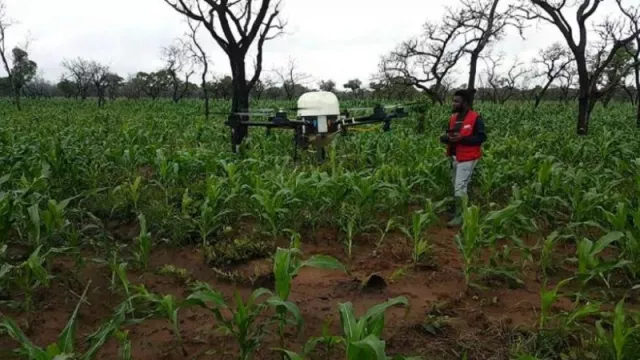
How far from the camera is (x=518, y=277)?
3.60m

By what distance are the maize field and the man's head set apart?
92 centimetres

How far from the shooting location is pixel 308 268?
3.87 meters

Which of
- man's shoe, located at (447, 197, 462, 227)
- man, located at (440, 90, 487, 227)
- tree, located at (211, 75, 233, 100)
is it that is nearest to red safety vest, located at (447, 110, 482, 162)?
man, located at (440, 90, 487, 227)

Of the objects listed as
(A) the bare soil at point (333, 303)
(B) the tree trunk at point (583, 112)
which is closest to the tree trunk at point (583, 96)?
(B) the tree trunk at point (583, 112)

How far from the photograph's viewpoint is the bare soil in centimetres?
269

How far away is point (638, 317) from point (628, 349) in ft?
1.05

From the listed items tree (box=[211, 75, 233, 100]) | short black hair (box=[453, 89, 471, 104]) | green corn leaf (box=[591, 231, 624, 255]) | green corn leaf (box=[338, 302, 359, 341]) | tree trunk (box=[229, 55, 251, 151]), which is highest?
tree (box=[211, 75, 233, 100])

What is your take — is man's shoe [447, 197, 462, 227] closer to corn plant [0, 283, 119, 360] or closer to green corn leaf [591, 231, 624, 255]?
green corn leaf [591, 231, 624, 255]

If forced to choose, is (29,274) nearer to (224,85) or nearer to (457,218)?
(457,218)

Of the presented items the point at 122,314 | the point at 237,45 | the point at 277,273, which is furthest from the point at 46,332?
the point at 237,45

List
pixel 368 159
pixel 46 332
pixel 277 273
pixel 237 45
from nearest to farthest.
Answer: pixel 277 273 < pixel 46 332 < pixel 368 159 < pixel 237 45

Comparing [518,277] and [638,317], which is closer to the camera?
[638,317]

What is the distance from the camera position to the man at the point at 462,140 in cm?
508

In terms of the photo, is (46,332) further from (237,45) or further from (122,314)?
(237,45)
